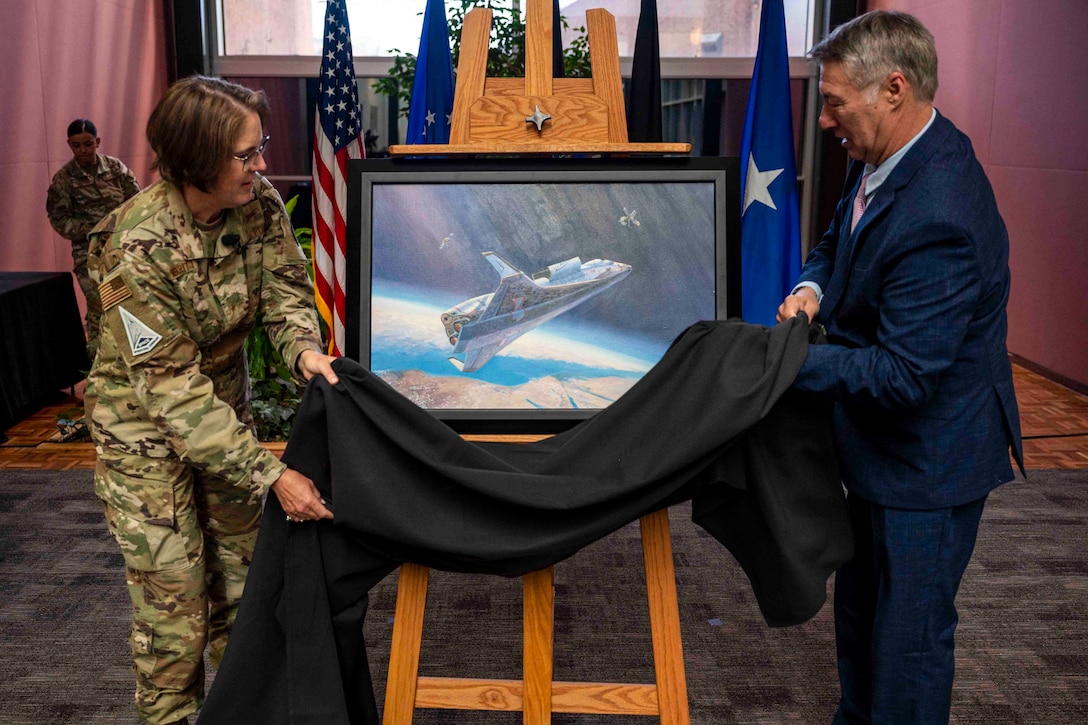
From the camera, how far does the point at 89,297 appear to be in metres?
4.33

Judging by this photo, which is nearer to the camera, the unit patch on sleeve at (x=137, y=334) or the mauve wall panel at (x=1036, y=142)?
the unit patch on sleeve at (x=137, y=334)

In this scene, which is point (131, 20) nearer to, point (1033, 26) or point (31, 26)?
point (31, 26)

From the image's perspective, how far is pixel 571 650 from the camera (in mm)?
2594

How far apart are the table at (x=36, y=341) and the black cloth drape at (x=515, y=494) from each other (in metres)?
3.36

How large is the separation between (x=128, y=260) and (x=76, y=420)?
337 cm

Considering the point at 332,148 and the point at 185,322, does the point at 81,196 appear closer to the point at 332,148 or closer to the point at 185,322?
the point at 332,148

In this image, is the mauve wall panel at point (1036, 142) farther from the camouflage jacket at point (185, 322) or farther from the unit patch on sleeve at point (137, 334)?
the unit patch on sleeve at point (137, 334)

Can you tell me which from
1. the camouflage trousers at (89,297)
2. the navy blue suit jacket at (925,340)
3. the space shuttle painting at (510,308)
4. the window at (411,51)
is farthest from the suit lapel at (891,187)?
the window at (411,51)

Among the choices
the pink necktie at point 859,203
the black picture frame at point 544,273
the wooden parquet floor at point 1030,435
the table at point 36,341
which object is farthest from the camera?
the table at point 36,341

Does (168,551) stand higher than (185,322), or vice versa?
(185,322)

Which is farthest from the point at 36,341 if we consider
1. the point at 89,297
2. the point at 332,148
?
the point at 332,148

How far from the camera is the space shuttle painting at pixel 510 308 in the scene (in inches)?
81.3

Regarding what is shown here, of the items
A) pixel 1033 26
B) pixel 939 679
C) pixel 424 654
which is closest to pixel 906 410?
pixel 939 679

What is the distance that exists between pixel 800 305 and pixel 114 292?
1.26 meters
